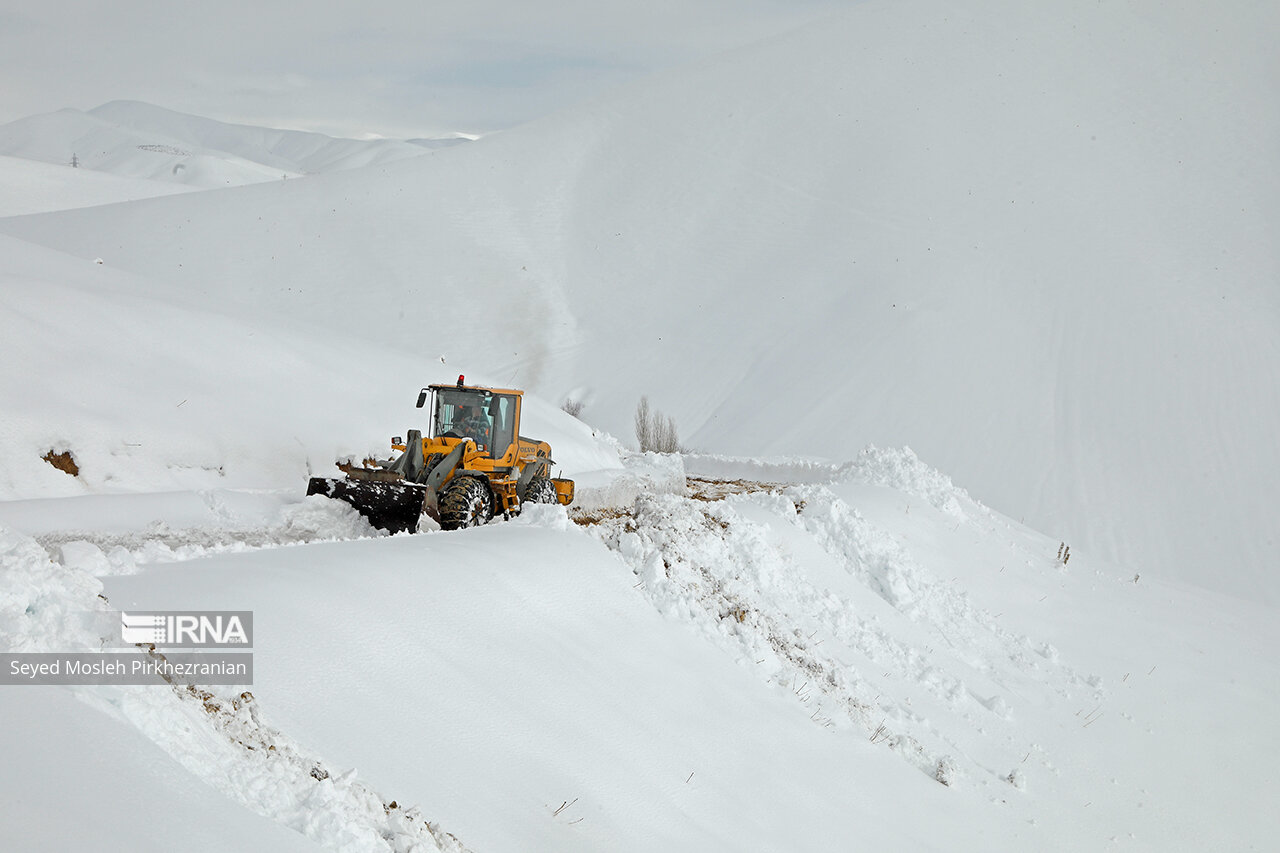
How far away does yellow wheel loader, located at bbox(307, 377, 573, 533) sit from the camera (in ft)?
39.4

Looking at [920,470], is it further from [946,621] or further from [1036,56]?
[1036,56]

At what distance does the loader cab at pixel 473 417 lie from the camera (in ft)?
45.1

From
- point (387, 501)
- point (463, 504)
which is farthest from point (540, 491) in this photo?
point (387, 501)

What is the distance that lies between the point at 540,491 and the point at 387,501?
2.48 metres

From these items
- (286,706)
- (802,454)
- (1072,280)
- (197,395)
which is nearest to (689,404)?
(802,454)

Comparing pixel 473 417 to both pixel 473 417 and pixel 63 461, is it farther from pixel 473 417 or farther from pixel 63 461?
pixel 63 461

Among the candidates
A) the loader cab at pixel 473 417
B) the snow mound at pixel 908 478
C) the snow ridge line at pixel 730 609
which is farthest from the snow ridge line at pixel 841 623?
the snow mound at pixel 908 478

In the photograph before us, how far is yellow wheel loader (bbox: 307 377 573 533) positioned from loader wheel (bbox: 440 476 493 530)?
0.01 metres

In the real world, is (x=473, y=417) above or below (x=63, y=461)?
above

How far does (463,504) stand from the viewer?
11.8 m

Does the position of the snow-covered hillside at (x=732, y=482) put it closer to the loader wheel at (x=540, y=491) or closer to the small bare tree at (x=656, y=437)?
the loader wheel at (x=540, y=491)

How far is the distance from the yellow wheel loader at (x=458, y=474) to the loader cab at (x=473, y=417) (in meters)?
0.01

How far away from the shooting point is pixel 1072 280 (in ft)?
145

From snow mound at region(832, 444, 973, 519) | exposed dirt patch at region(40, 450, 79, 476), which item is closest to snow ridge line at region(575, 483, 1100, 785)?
snow mound at region(832, 444, 973, 519)
